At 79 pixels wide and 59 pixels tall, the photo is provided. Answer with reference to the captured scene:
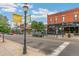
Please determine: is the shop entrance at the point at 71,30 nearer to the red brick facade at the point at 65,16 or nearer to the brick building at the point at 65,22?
the brick building at the point at 65,22

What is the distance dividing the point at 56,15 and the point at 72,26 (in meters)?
4.64

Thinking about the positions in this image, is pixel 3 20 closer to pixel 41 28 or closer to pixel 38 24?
pixel 38 24

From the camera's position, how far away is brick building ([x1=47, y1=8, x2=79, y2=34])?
3638 centimetres

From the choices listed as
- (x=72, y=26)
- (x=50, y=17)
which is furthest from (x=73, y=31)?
(x=50, y=17)

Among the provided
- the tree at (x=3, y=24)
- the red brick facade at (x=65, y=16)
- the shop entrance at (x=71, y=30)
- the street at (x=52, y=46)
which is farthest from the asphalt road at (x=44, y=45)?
the red brick facade at (x=65, y=16)

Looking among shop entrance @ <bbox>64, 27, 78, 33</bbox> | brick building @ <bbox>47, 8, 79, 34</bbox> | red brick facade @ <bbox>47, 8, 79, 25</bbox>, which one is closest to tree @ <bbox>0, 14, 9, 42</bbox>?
brick building @ <bbox>47, 8, 79, 34</bbox>

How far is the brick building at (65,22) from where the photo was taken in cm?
3638

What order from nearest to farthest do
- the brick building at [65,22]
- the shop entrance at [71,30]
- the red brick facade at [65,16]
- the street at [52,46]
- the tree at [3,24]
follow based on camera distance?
1. the street at [52,46]
2. the tree at [3,24]
3. the shop entrance at [71,30]
4. the brick building at [65,22]
5. the red brick facade at [65,16]

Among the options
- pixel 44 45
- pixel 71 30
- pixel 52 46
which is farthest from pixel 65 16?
pixel 52 46

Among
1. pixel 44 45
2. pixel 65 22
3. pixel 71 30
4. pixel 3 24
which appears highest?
pixel 65 22

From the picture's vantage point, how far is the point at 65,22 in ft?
124

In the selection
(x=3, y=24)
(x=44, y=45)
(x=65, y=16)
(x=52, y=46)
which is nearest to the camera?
Answer: (x=52, y=46)

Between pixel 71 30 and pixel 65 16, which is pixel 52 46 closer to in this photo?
pixel 71 30

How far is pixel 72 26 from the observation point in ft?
120
